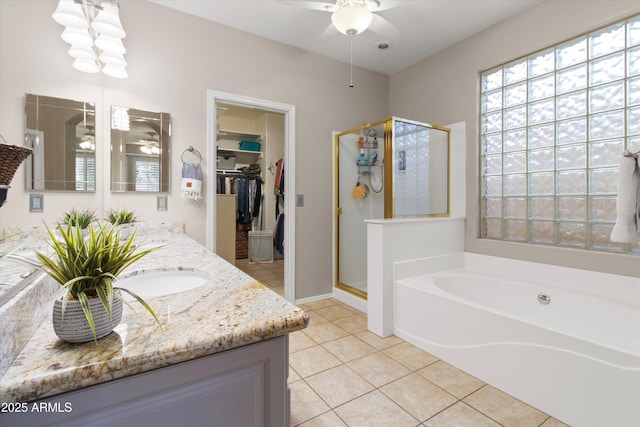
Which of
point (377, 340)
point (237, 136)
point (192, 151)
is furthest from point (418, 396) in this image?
point (237, 136)

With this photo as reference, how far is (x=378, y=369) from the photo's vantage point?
1.85 metres

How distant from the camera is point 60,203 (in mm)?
1930

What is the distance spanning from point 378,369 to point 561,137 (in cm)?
215

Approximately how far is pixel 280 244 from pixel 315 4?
11.5ft

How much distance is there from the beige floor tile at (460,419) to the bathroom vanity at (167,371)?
3.63ft

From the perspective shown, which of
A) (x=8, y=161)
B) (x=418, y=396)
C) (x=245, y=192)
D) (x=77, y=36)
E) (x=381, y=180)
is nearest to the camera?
(x=8, y=161)

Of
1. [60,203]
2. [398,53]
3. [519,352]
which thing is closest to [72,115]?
[60,203]

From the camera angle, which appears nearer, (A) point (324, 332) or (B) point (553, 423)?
(B) point (553, 423)

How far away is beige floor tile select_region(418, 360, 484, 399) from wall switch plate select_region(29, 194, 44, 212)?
2655mm

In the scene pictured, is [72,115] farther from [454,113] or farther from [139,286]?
[454,113]

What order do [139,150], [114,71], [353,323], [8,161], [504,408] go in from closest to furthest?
1. [8,161]
2. [504,408]
3. [114,71]
4. [139,150]
5. [353,323]

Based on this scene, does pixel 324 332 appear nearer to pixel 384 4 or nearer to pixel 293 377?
pixel 293 377

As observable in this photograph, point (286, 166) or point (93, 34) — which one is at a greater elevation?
point (93, 34)

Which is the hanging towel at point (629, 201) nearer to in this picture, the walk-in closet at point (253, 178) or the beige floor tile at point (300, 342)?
the beige floor tile at point (300, 342)
